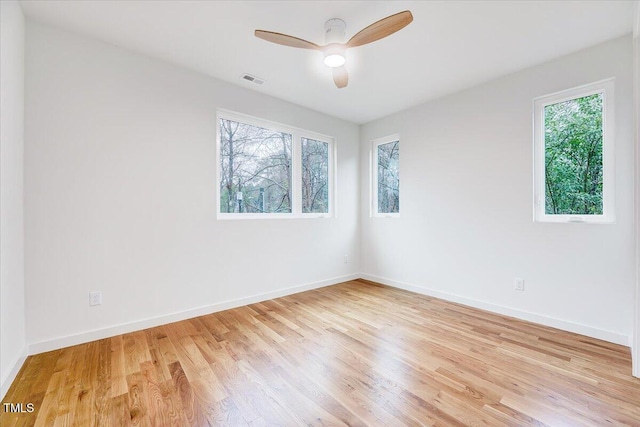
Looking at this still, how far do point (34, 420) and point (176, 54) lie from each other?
285 centimetres

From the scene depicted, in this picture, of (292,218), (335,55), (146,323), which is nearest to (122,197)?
(146,323)

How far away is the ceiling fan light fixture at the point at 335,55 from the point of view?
83.6 inches

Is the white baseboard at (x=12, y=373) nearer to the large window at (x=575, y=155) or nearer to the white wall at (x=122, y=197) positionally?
the white wall at (x=122, y=197)

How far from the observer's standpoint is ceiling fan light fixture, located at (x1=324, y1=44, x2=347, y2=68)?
2123 millimetres

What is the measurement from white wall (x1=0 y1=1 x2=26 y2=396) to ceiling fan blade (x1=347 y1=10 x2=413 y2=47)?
2249 millimetres

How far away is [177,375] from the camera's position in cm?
188

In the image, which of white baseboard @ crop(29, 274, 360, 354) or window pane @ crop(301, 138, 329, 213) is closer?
white baseboard @ crop(29, 274, 360, 354)

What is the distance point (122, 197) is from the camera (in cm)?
250

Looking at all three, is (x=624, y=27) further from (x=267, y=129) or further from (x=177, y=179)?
(x=177, y=179)

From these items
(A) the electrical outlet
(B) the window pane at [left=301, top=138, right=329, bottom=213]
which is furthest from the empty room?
(B) the window pane at [left=301, top=138, right=329, bottom=213]

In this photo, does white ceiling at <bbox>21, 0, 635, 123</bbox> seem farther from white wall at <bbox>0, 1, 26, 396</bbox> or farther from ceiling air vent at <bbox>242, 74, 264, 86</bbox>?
white wall at <bbox>0, 1, 26, 396</bbox>

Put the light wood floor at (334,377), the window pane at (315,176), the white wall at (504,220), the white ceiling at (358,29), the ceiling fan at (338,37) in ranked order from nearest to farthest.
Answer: the light wood floor at (334,377), the ceiling fan at (338,37), the white ceiling at (358,29), the white wall at (504,220), the window pane at (315,176)

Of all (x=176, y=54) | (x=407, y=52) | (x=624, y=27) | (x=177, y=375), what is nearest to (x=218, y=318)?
(x=177, y=375)

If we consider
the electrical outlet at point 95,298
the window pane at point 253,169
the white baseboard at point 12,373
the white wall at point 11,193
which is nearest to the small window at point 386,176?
the window pane at point 253,169
